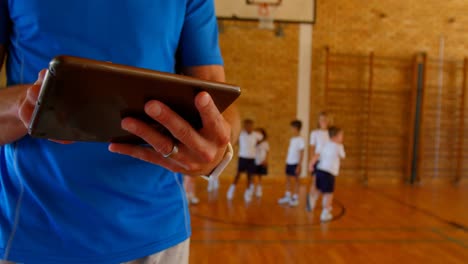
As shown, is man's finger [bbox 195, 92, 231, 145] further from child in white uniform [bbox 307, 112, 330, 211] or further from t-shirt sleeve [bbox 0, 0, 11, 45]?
child in white uniform [bbox 307, 112, 330, 211]

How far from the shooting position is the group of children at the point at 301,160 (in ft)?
14.1

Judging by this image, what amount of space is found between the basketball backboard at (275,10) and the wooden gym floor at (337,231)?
3.16 metres

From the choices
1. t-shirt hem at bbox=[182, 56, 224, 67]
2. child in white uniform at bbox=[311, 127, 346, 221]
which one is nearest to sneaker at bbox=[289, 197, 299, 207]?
child in white uniform at bbox=[311, 127, 346, 221]

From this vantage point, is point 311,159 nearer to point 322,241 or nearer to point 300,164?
point 300,164

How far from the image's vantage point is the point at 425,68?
691cm

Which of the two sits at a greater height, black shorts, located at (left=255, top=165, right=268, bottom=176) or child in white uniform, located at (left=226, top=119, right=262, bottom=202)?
child in white uniform, located at (left=226, top=119, right=262, bottom=202)

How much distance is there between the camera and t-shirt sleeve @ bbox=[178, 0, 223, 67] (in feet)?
2.54

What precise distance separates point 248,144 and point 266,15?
8.14 ft

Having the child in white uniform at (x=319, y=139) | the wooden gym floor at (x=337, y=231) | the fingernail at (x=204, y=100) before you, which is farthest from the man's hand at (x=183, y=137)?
the child in white uniform at (x=319, y=139)

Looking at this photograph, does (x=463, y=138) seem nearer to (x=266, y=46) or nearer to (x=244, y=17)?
(x=266, y=46)

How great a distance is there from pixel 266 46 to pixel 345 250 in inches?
174

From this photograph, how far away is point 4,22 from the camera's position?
0.63 metres

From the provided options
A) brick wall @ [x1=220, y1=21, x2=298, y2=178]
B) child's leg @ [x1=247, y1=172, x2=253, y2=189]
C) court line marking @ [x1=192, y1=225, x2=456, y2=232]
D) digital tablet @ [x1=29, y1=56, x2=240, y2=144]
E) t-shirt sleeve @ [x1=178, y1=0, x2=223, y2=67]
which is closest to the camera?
digital tablet @ [x1=29, y1=56, x2=240, y2=144]

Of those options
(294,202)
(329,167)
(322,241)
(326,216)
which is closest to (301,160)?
(294,202)
